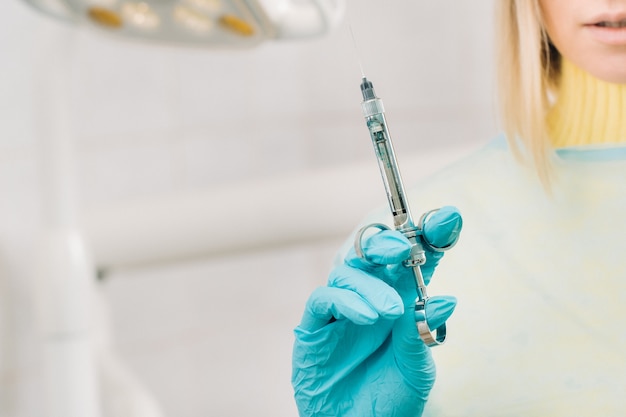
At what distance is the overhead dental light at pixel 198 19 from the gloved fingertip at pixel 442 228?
9.2 inches

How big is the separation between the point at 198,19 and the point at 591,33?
0.35 m

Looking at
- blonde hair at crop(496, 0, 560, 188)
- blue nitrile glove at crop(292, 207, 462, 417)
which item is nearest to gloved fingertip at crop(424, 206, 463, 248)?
blue nitrile glove at crop(292, 207, 462, 417)

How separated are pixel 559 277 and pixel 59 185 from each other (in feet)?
1.74

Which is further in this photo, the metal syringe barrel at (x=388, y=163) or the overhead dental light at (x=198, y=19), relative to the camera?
the overhead dental light at (x=198, y=19)

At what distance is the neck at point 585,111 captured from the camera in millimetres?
744

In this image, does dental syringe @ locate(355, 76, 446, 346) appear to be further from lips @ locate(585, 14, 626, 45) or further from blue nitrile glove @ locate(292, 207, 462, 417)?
lips @ locate(585, 14, 626, 45)

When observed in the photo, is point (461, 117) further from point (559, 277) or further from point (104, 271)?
point (559, 277)

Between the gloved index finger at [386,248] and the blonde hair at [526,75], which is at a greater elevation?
the blonde hair at [526,75]

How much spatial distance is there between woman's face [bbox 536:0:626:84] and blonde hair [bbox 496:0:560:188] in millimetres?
13

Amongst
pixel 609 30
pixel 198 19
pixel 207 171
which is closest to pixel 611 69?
pixel 609 30

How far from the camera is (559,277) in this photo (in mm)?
754

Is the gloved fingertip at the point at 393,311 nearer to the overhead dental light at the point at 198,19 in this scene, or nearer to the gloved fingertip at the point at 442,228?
the gloved fingertip at the point at 442,228

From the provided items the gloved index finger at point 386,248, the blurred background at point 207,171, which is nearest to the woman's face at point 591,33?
the blurred background at point 207,171

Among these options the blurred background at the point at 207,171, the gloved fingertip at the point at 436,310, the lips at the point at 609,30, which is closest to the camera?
the gloved fingertip at the point at 436,310
